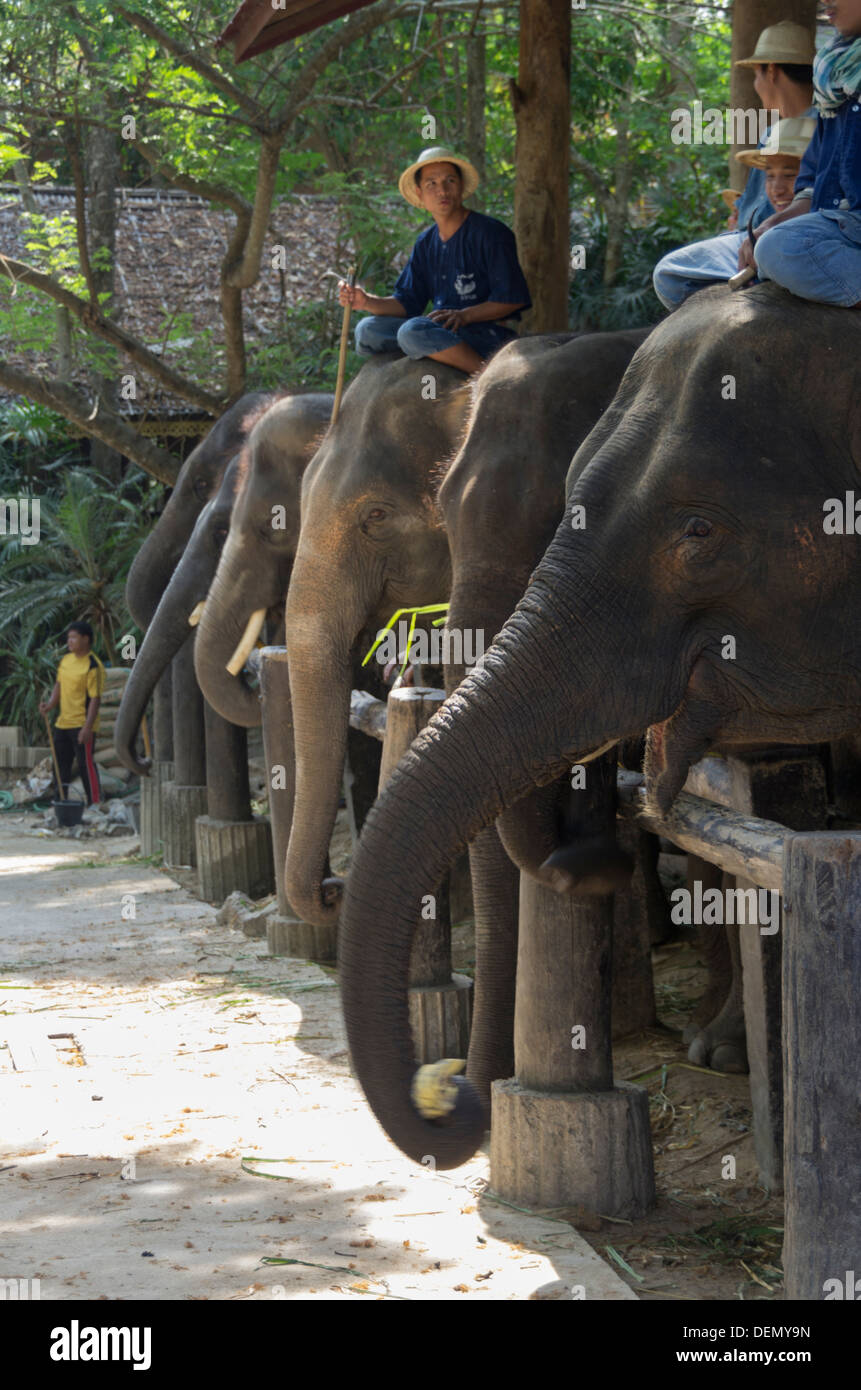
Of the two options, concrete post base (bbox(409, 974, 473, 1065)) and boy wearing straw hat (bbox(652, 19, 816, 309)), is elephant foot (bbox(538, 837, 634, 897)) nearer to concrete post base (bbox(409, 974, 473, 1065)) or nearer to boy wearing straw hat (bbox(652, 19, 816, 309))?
boy wearing straw hat (bbox(652, 19, 816, 309))

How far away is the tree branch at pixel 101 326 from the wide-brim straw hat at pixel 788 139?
6.90 metres

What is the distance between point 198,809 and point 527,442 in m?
6.58

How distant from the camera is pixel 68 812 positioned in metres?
13.5

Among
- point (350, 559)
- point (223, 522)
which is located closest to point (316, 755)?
point (350, 559)

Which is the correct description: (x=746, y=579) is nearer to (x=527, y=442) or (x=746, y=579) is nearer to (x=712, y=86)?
(x=527, y=442)

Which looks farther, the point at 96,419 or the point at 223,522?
the point at 96,419

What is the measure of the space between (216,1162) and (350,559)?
7.46ft

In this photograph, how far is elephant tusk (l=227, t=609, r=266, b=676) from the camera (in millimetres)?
7273

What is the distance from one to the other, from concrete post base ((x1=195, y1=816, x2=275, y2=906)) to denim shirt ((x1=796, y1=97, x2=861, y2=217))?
6.38m

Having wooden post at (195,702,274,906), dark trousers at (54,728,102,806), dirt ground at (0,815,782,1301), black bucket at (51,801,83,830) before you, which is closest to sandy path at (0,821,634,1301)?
dirt ground at (0,815,782,1301)

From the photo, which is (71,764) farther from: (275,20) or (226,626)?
(275,20)

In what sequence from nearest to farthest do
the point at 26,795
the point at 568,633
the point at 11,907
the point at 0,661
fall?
the point at 568,633
the point at 11,907
the point at 26,795
the point at 0,661

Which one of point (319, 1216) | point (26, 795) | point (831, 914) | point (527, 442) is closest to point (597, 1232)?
point (319, 1216)

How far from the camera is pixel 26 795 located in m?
15.2
